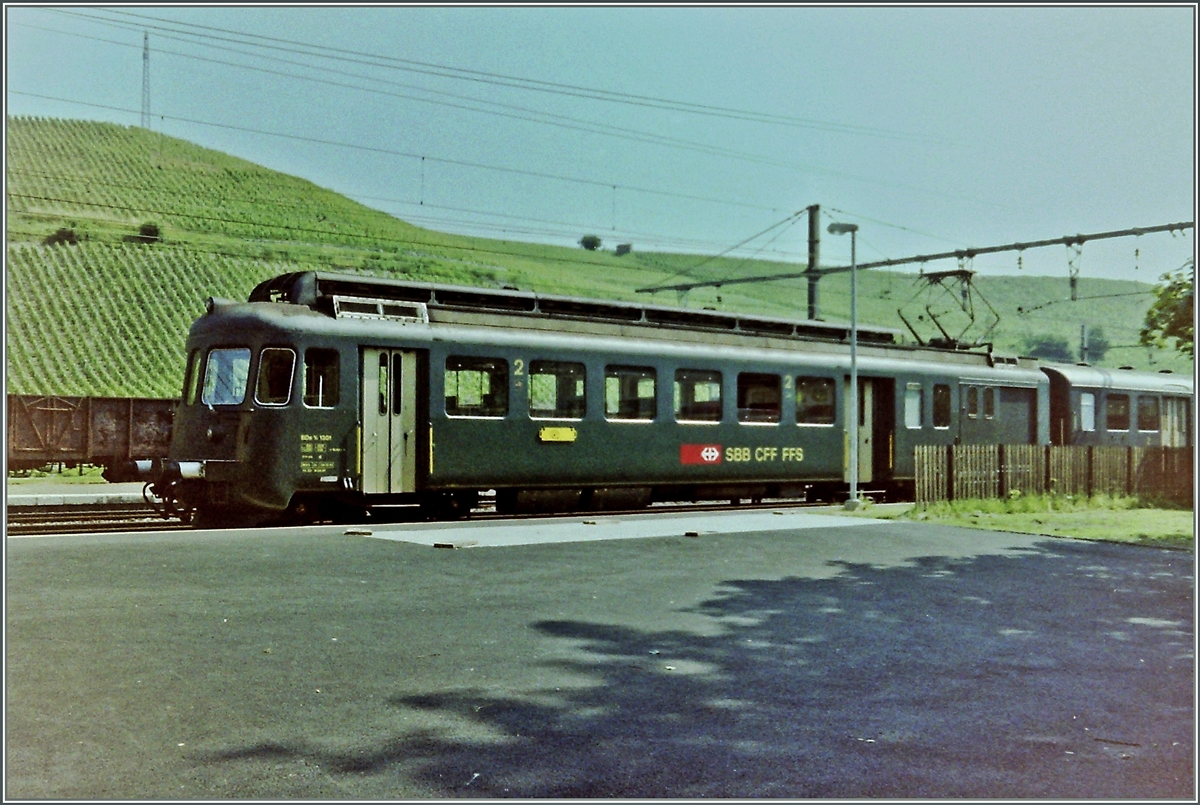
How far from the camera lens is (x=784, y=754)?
5406mm

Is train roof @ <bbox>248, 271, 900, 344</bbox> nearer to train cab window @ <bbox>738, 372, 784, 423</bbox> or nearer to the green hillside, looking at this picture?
train cab window @ <bbox>738, 372, 784, 423</bbox>

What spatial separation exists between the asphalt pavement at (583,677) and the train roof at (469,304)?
5.29m

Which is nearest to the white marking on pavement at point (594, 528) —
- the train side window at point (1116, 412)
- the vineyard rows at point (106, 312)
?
the train side window at point (1116, 412)

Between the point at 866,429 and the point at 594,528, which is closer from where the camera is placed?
the point at 594,528

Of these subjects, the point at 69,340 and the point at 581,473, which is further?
the point at 69,340

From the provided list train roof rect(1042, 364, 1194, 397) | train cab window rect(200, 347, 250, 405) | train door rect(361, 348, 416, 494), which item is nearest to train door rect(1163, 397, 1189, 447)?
train roof rect(1042, 364, 1194, 397)

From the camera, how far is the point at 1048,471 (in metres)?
23.3

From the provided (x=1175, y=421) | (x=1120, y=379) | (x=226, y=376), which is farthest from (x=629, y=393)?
(x=1175, y=421)

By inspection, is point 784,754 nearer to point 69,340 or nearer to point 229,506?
point 229,506

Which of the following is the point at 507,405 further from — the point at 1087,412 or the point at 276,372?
the point at 1087,412

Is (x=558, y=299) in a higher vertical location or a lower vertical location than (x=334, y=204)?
lower

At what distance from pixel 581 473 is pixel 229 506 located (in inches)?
239

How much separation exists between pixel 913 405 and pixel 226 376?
15432 millimetres

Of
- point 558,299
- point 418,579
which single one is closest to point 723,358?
point 558,299
